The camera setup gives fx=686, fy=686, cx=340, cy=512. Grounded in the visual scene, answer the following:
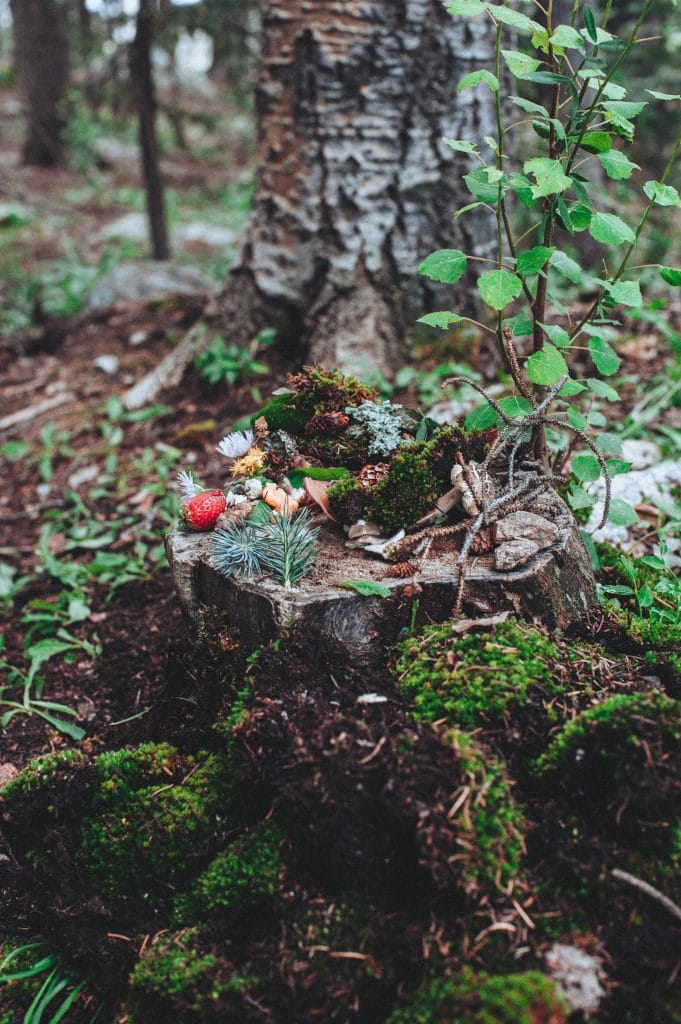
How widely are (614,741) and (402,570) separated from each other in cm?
78

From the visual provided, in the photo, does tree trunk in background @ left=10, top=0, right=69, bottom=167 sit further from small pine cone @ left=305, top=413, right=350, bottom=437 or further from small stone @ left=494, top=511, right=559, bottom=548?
small stone @ left=494, top=511, right=559, bottom=548

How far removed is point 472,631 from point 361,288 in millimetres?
2654

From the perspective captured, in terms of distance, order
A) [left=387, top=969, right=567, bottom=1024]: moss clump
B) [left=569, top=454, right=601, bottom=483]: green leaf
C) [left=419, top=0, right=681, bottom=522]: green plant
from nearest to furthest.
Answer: [left=387, top=969, right=567, bottom=1024]: moss clump → [left=419, top=0, right=681, bottom=522]: green plant → [left=569, top=454, right=601, bottom=483]: green leaf

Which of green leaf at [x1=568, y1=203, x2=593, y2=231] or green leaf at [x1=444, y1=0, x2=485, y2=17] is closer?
green leaf at [x1=444, y1=0, x2=485, y2=17]

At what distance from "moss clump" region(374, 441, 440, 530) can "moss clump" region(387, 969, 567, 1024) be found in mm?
1324

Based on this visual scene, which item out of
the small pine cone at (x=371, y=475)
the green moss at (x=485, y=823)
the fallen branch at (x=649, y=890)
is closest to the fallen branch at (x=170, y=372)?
the small pine cone at (x=371, y=475)

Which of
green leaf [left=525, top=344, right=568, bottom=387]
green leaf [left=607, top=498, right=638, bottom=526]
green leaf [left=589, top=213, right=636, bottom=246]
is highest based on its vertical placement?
green leaf [left=589, top=213, right=636, bottom=246]

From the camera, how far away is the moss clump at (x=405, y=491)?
2.34 meters

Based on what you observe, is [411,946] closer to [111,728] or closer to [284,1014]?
[284,1014]

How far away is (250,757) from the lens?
190cm

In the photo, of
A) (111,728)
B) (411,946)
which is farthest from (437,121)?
(411,946)

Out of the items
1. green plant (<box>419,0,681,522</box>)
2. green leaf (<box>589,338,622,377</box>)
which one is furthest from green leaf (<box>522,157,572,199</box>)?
green leaf (<box>589,338,622,377</box>)

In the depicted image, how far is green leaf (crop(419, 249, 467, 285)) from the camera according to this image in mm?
2133

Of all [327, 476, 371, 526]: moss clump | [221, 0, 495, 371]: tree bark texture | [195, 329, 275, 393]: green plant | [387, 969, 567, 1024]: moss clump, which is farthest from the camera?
[195, 329, 275, 393]: green plant
